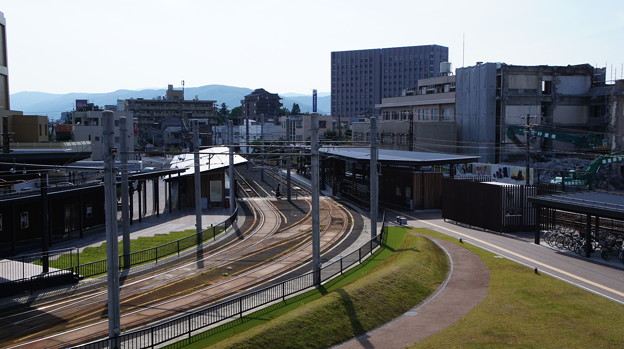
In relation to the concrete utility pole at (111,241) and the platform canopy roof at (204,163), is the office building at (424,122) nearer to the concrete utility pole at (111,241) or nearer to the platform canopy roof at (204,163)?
the platform canopy roof at (204,163)

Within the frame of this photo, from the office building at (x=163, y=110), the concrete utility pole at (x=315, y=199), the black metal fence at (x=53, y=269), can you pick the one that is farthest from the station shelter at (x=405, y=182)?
the office building at (x=163, y=110)

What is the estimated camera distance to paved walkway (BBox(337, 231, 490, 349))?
18.6 m

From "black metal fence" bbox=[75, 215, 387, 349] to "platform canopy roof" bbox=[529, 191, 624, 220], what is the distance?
13306mm

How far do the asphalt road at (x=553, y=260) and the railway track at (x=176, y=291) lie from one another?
9.04 metres

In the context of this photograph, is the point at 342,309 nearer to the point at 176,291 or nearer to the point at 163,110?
the point at 176,291

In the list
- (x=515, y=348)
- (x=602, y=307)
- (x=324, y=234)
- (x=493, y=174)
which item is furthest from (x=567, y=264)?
(x=493, y=174)

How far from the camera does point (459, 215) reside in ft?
141

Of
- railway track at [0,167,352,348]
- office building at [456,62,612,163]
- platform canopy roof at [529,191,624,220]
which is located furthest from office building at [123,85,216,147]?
platform canopy roof at [529,191,624,220]

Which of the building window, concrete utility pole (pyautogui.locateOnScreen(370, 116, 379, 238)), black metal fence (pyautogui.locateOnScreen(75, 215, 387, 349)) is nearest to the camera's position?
black metal fence (pyautogui.locateOnScreen(75, 215, 387, 349))

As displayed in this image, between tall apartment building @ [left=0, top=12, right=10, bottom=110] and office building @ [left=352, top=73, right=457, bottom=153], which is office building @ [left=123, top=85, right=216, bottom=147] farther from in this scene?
tall apartment building @ [left=0, top=12, right=10, bottom=110]

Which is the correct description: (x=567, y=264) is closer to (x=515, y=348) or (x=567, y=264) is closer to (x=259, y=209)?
(x=515, y=348)

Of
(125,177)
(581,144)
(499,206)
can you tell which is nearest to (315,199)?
(125,177)

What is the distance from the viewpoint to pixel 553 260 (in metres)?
29.2

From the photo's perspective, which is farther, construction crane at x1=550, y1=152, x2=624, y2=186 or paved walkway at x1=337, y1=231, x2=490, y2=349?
construction crane at x1=550, y1=152, x2=624, y2=186
